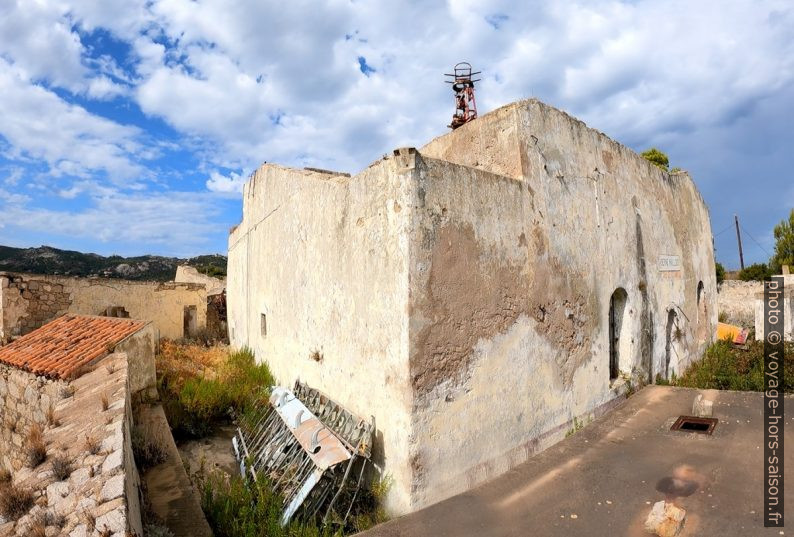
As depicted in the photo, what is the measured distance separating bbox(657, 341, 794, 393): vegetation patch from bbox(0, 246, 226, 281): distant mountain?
28362 mm

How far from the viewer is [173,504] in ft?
14.0

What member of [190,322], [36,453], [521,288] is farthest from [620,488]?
[190,322]

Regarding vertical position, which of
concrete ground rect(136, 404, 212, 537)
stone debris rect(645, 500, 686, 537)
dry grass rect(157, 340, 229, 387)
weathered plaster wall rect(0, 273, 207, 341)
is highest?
weathered plaster wall rect(0, 273, 207, 341)

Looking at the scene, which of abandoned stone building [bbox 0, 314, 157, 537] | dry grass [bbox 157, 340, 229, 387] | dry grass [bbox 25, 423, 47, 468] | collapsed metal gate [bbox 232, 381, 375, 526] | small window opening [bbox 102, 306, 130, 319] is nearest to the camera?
abandoned stone building [bbox 0, 314, 157, 537]

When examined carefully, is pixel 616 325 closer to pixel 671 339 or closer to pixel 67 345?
pixel 671 339

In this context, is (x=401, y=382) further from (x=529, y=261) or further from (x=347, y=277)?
(x=529, y=261)

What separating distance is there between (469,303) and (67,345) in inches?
244

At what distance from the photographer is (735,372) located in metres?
9.16

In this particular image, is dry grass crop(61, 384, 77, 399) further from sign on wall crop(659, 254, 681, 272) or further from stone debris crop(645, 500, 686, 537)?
sign on wall crop(659, 254, 681, 272)

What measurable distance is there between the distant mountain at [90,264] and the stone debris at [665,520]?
101 ft

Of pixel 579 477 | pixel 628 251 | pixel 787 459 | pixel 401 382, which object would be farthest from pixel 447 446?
pixel 628 251

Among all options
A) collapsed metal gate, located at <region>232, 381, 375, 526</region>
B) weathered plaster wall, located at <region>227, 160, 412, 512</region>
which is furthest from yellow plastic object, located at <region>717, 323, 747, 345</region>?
collapsed metal gate, located at <region>232, 381, 375, 526</region>

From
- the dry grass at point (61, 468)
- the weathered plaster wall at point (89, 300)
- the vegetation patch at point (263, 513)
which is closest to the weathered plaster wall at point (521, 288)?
the vegetation patch at point (263, 513)

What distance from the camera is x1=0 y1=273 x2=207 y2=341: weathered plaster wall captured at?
8.84 meters
